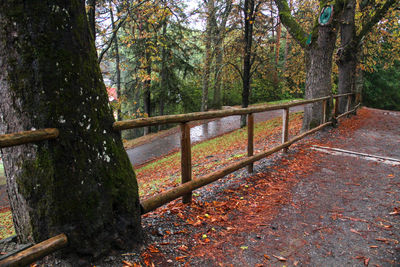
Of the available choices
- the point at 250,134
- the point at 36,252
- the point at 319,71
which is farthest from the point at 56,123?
the point at 319,71

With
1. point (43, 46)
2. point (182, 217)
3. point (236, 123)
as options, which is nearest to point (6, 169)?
point (43, 46)

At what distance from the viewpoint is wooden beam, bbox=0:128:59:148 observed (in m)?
1.74

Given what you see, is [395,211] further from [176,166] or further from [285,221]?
[176,166]

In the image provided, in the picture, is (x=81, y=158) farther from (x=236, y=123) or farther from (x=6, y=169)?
(x=236, y=123)

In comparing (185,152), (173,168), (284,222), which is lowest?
(173,168)

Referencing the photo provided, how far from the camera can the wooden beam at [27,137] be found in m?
1.74

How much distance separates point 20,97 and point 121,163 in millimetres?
1008

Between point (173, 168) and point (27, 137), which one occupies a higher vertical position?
point (27, 137)

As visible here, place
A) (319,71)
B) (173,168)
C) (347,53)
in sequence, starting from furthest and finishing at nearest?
1. (347,53)
2. (173,168)
3. (319,71)

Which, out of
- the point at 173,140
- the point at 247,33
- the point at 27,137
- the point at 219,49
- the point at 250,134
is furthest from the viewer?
the point at 173,140

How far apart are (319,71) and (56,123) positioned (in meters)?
8.53

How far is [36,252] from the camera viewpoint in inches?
74.3

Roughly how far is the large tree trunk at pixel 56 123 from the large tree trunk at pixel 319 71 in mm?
7890

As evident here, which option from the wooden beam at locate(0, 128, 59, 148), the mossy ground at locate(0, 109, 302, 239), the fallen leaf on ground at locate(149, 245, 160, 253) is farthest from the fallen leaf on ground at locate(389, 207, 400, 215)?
the wooden beam at locate(0, 128, 59, 148)
